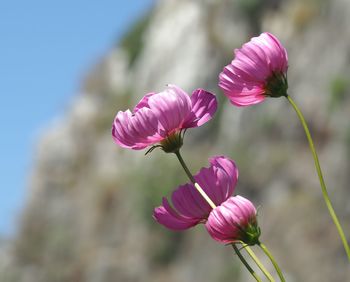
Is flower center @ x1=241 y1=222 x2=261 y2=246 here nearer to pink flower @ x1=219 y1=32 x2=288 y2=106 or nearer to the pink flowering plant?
the pink flowering plant

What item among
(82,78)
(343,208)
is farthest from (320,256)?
(82,78)

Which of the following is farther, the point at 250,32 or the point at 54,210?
the point at 54,210

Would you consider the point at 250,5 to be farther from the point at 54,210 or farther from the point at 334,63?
the point at 54,210

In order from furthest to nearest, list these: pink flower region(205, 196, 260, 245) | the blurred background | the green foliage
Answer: the green foliage < the blurred background < pink flower region(205, 196, 260, 245)

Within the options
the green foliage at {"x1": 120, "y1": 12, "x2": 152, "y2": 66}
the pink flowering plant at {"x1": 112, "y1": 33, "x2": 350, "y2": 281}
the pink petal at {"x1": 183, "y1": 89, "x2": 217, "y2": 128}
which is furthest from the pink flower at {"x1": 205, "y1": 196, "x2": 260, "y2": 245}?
the green foliage at {"x1": 120, "y1": 12, "x2": 152, "y2": 66}

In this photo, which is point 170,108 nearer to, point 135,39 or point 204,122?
point 204,122

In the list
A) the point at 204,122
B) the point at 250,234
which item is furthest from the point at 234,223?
the point at 204,122

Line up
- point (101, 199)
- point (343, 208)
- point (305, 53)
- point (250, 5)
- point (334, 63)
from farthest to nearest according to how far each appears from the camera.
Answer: point (101, 199) → point (250, 5) → point (305, 53) → point (334, 63) → point (343, 208)
